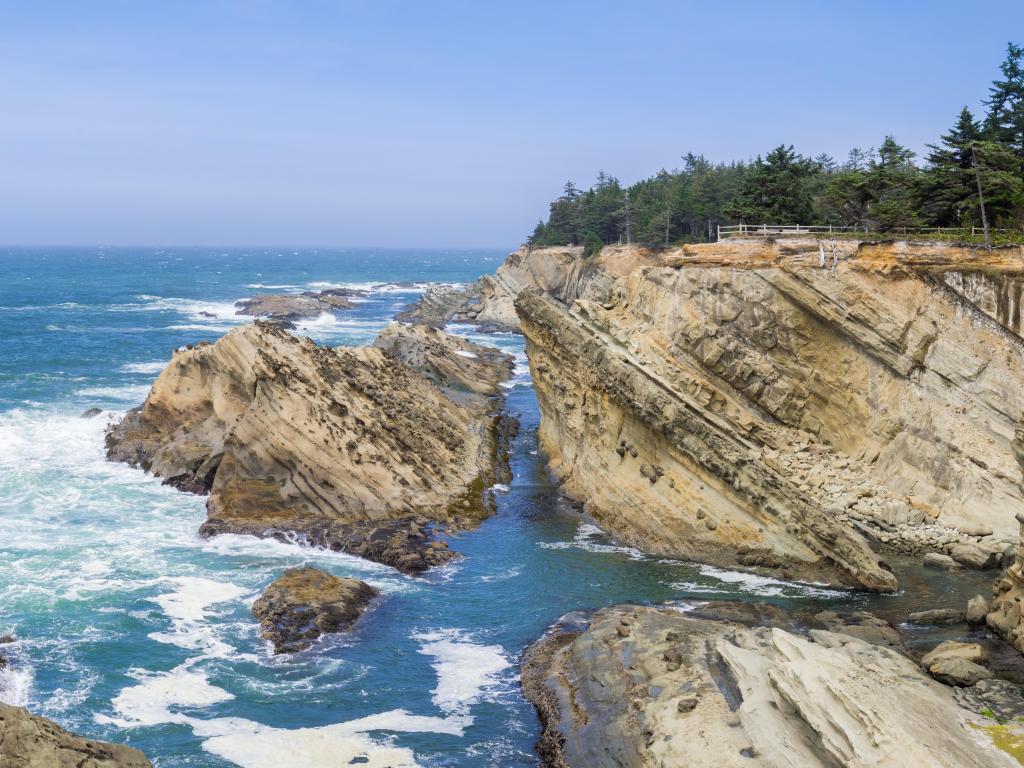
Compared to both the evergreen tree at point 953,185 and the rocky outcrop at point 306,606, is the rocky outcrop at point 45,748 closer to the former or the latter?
the rocky outcrop at point 306,606

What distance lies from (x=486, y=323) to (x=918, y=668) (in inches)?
3008

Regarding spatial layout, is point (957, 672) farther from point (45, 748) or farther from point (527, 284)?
point (527, 284)

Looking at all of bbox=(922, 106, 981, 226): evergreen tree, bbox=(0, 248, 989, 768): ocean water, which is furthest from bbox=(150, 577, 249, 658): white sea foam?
bbox=(922, 106, 981, 226): evergreen tree

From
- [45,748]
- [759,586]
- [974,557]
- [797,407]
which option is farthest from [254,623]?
[797,407]

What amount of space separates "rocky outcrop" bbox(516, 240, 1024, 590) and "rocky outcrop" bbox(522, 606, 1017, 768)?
7442mm

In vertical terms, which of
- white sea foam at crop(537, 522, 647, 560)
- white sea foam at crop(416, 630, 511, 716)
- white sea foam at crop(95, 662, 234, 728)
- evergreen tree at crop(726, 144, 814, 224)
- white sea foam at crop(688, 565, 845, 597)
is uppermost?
evergreen tree at crop(726, 144, 814, 224)

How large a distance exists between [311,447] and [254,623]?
1042cm

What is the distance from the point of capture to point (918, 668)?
837 inches

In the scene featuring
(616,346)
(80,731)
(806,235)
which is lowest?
(80,731)

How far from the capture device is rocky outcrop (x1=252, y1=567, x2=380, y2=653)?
82.0 ft

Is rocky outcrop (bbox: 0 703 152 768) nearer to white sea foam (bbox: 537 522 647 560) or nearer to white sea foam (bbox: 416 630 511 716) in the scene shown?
white sea foam (bbox: 416 630 511 716)

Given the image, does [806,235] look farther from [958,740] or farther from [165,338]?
[165,338]

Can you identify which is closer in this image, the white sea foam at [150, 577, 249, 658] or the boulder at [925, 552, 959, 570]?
the white sea foam at [150, 577, 249, 658]

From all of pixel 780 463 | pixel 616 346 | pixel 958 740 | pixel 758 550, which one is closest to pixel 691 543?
pixel 758 550
